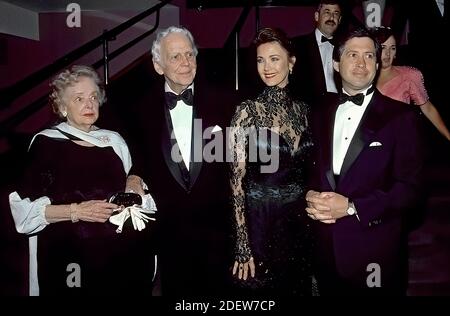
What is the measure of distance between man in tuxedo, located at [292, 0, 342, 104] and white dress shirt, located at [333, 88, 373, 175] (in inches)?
18.8

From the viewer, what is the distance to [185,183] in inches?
83.4

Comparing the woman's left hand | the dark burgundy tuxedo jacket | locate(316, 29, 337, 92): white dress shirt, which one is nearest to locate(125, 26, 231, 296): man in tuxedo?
the woman's left hand

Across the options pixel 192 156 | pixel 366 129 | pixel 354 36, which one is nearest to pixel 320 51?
pixel 354 36

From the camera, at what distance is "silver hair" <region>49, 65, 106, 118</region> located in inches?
79.2

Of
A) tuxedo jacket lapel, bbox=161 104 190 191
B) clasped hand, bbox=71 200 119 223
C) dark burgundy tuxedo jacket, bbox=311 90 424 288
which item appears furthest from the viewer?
tuxedo jacket lapel, bbox=161 104 190 191

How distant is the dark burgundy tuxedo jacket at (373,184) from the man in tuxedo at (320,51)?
0.49 meters

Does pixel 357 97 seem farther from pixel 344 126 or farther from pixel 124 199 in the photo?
pixel 124 199

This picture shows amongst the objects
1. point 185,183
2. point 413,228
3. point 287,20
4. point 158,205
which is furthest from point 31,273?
point 287,20

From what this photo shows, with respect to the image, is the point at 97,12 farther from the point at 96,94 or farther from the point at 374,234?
the point at 374,234

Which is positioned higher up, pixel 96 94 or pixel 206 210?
pixel 96 94

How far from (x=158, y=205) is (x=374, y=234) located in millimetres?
876

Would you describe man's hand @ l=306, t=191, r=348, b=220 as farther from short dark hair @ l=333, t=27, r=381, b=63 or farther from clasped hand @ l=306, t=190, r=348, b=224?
short dark hair @ l=333, t=27, r=381, b=63

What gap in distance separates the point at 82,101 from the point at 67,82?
3.6 inches

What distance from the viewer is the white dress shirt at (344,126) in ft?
6.42
